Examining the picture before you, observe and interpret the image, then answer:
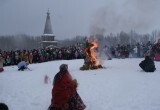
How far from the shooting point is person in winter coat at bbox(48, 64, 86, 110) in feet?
29.8

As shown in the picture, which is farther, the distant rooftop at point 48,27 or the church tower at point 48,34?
the church tower at point 48,34

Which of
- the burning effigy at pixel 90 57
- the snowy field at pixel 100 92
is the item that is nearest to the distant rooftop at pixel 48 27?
the burning effigy at pixel 90 57

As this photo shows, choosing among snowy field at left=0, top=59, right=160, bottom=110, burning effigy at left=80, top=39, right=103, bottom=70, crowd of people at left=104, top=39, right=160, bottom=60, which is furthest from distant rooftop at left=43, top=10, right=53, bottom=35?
snowy field at left=0, top=59, right=160, bottom=110

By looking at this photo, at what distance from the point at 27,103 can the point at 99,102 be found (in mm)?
2613

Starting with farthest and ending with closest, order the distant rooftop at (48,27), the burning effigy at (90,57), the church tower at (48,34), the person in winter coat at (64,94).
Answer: the church tower at (48,34), the distant rooftop at (48,27), the burning effigy at (90,57), the person in winter coat at (64,94)

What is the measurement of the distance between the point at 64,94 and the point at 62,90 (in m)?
0.13

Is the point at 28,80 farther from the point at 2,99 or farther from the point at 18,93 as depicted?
the point at 2,99

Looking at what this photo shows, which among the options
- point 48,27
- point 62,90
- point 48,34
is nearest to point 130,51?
point 62,90

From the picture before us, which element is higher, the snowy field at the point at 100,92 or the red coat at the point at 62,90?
the red coat at the point at 62,90

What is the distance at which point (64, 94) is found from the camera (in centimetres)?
915

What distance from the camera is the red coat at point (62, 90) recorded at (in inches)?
359

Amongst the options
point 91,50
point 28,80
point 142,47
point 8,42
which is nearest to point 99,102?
point 28,80

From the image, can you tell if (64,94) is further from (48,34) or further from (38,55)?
(48,34)

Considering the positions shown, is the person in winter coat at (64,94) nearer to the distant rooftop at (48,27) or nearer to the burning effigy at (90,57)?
the burning effigy at (90,57)
